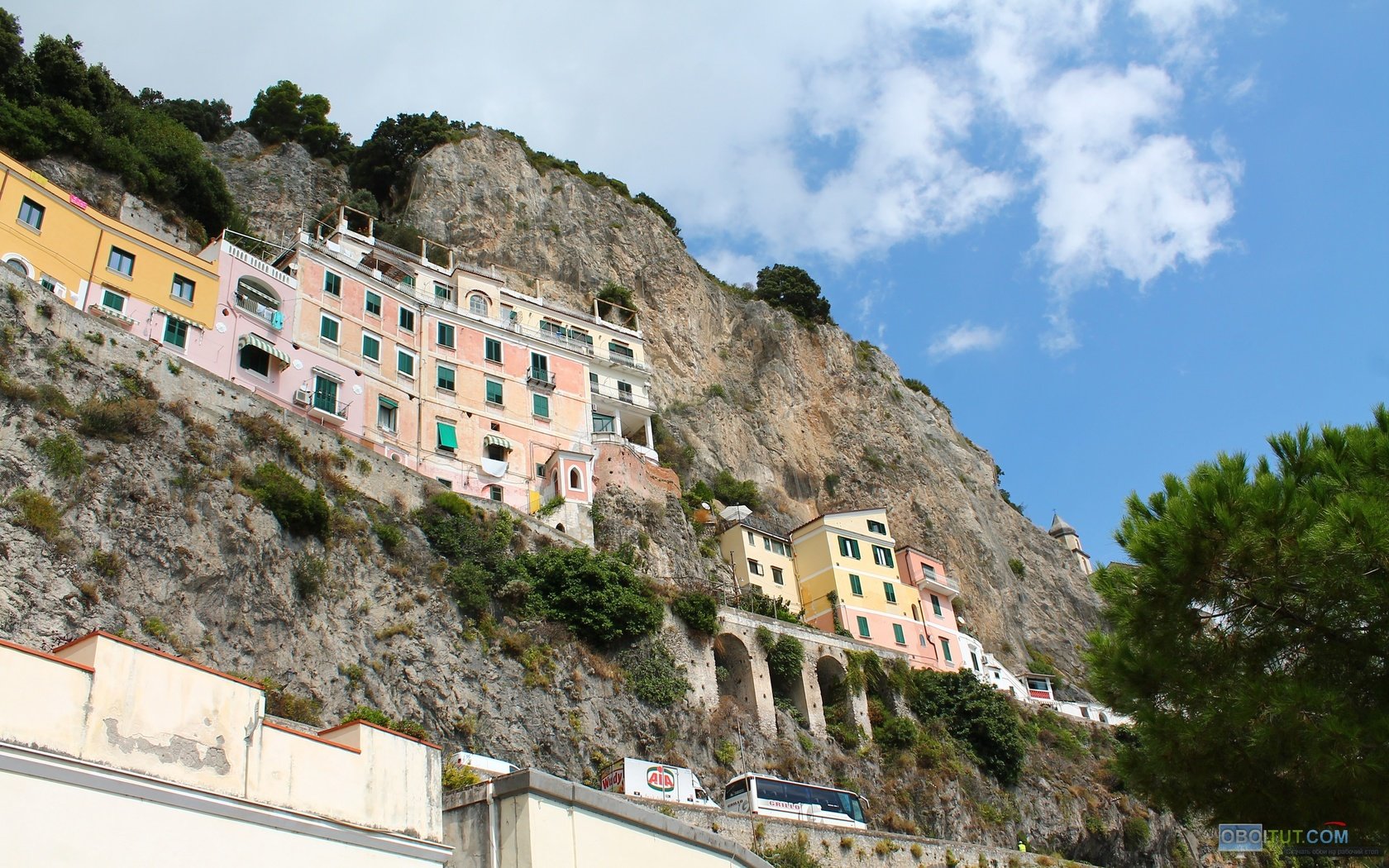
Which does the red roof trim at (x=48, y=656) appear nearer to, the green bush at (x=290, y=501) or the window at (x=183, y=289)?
the green bush at (x=290, y=501)

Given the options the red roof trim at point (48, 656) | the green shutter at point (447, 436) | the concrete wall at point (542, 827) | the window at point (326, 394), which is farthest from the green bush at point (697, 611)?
the red roof trim at point (48, 656)

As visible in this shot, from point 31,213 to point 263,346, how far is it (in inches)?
294

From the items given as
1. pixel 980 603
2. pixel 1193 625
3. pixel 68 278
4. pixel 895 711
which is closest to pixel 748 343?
pixel 980 603

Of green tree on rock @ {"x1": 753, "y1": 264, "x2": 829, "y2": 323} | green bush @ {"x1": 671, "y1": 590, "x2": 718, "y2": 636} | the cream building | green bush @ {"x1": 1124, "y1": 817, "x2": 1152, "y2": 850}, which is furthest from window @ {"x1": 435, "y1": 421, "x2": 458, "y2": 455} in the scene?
green tree on rock @ {"x1": 753, "y1": 264, "x2": 829, "y2": 323}

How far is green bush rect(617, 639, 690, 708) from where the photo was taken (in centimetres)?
3334

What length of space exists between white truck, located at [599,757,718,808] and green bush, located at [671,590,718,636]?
369 inches

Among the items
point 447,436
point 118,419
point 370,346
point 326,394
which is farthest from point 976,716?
point 118,419

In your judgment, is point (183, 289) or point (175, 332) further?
point (183, 289)

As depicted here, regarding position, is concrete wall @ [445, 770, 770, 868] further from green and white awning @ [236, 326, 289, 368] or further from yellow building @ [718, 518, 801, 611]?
yellow building @ [718, 518, 801, 611]

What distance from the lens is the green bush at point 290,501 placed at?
2853cm

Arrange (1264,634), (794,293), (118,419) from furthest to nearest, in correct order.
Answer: (794,293)
(118,419)
(1264,634)

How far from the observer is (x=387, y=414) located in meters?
39.8

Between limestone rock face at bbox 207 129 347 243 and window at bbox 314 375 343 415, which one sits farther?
limestone rock face at bbox 207 129 347 243

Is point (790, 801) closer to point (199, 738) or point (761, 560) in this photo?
point (199, 738)
